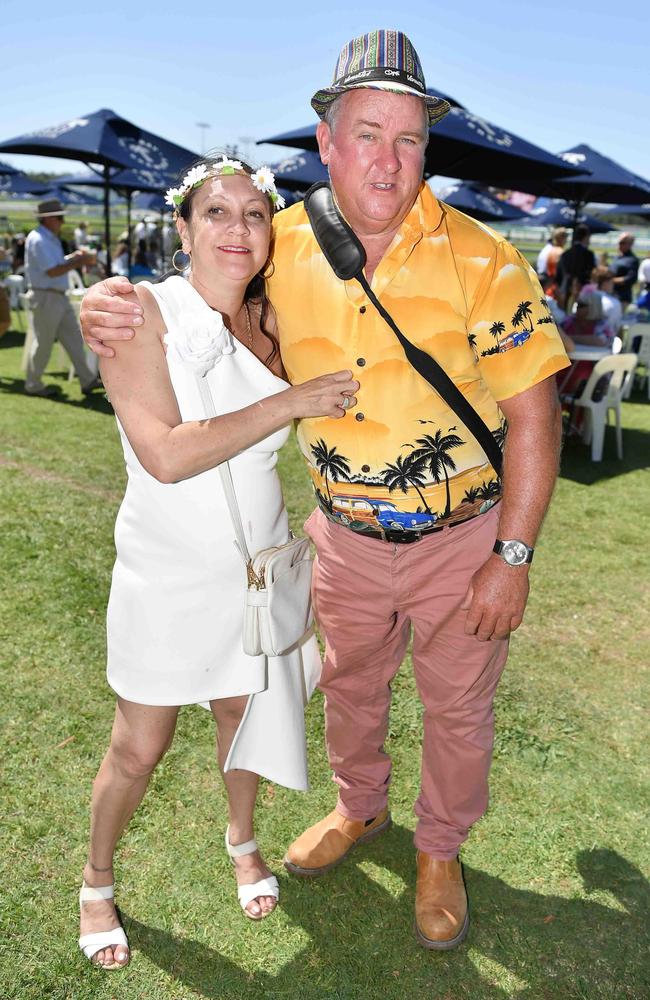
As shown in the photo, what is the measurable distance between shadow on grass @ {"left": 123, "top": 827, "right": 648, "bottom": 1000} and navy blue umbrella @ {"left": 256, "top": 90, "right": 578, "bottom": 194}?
22.0ft

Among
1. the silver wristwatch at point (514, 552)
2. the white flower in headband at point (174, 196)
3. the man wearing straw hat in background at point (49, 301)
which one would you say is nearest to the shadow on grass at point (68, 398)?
the man wearing straw hat in background at point (49, 301)

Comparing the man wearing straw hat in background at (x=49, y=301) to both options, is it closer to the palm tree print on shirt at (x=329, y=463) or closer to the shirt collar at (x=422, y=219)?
the palm tree print on shirt at (x=329, y=463)

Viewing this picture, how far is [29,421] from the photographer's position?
8.36 m

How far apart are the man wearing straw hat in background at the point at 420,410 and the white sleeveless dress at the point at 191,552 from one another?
0.18 metres

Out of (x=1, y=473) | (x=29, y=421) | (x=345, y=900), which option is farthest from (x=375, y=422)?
(x=29, y=421)

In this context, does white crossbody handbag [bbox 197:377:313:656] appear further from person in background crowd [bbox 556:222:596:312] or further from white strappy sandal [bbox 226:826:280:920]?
person in background crowd [bbox 556:222:596:312]

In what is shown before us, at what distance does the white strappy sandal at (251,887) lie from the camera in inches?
102

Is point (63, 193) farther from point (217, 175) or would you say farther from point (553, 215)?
point (217, 175)

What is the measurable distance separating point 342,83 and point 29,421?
7.06 metres

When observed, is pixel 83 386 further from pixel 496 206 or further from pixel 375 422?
pixel 496 206

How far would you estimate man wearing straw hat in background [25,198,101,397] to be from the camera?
30.8 ft

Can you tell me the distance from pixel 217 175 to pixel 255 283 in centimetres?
33

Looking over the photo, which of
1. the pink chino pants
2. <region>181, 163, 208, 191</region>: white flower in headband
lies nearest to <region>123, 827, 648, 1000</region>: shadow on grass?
the pink chino pants

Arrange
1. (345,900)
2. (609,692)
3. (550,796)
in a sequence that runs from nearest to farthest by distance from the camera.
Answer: (345,900)
(550,796)
(609,692)
